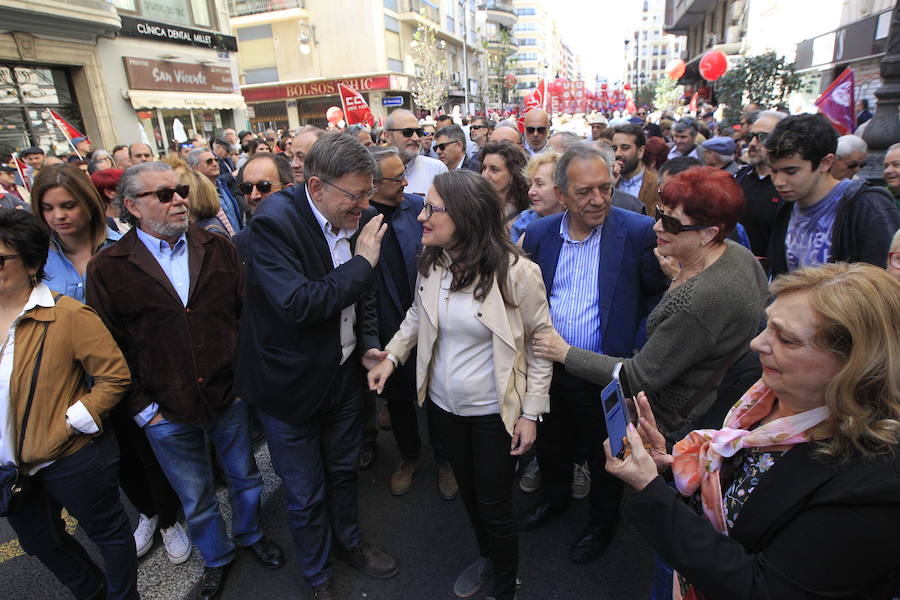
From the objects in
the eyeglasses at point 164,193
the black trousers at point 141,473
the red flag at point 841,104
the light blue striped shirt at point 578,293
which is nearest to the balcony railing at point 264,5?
the red flag at point 841,104

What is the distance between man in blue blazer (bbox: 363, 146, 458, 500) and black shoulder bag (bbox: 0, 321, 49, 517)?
163cm

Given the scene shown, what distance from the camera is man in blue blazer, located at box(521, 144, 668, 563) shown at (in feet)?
8.49

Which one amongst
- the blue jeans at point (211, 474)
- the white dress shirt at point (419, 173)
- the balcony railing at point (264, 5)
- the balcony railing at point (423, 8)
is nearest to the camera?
the blue jeans at point (211, 474)

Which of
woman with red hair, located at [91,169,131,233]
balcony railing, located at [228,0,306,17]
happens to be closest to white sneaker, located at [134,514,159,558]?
woman with red hair, located at [91,169,131,233]

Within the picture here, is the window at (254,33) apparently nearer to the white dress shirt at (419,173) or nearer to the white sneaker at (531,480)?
the white dress shirt at (419,173)

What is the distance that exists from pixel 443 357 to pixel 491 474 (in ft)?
1.88

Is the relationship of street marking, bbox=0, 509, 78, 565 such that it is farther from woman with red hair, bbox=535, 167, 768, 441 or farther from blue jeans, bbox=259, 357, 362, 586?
woman with red hair, bbox=535, 167, 768, 441

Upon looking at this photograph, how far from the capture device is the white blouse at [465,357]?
2.25m

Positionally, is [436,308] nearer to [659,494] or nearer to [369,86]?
[659,494]

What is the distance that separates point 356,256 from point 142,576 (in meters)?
2.28

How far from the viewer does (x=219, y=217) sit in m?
4.29

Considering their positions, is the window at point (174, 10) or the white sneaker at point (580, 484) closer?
the white sneaker at point (580, 484)

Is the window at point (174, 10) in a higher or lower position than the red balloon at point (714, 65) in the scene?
higher

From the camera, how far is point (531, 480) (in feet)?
11.3
